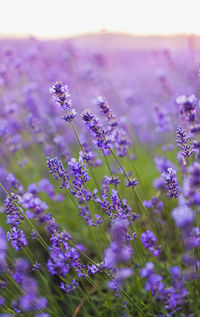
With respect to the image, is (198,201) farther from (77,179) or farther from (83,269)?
(83,269)

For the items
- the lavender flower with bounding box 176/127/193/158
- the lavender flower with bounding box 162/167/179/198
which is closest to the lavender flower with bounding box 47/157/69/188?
the lavender flower with bounding box 162/167/179/198

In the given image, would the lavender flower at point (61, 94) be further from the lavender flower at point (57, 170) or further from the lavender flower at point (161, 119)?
the lavender flower at point (161, 119)

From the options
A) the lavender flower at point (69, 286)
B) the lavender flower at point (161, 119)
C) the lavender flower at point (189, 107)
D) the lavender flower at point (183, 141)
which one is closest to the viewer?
the lavender flower at point (189, 107)

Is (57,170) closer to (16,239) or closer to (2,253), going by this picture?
(16,239)

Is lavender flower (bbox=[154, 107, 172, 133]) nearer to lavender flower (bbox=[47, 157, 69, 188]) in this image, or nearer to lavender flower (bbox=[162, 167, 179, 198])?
lavender flower (bbox=[162, 167, 179, 198])

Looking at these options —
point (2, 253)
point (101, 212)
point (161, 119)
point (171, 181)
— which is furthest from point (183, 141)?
point (161, 119)

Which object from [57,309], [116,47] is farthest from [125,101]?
[116,47]

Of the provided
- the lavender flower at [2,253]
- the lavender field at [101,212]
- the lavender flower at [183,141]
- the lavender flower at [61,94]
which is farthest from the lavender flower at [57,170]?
the lavender flower at [183,141]

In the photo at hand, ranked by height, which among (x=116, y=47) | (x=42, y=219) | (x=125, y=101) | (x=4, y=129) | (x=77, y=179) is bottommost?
(x=42, y=219)
